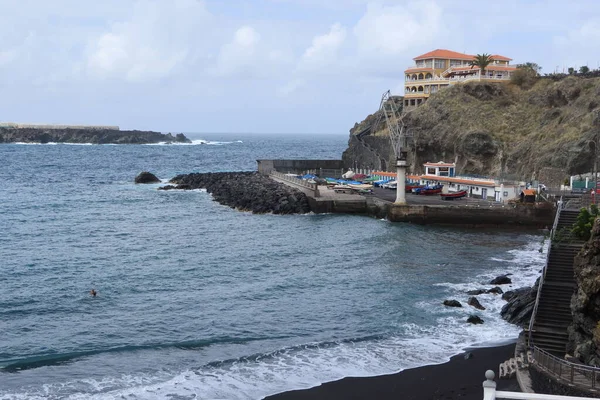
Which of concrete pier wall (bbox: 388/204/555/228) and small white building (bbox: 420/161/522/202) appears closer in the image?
concrete pier wall (bbox: 388/204/555/228)

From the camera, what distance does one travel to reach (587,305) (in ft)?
72.7

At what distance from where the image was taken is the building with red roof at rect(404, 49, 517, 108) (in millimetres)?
94562

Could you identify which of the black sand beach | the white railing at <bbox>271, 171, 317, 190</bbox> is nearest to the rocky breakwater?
the white railing at <bbox>271, 171, 317, 190</bbox>

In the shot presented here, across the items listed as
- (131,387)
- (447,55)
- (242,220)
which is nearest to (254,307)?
(131,387)

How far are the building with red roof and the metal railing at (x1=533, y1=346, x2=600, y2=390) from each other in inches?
3065

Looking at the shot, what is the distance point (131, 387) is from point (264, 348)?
239 inches

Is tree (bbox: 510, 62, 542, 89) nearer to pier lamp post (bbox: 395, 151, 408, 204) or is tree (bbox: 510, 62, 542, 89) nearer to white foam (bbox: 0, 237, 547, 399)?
pier lamp post (bbox: 395, 151, 408, 204)

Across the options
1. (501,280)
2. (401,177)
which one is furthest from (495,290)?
(401,177)

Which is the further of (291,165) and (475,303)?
(291,165)

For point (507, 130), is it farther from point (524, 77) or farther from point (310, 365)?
point (310, 365)

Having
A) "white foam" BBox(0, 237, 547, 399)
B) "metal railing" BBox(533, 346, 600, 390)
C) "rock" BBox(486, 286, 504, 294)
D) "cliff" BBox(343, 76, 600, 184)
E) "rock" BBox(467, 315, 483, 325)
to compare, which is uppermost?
"cliff" BBox(343, 76, 600, 184)

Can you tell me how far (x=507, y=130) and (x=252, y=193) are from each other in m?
30.5

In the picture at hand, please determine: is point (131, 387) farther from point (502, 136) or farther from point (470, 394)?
point (502, 136)

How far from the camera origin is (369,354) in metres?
27.1
